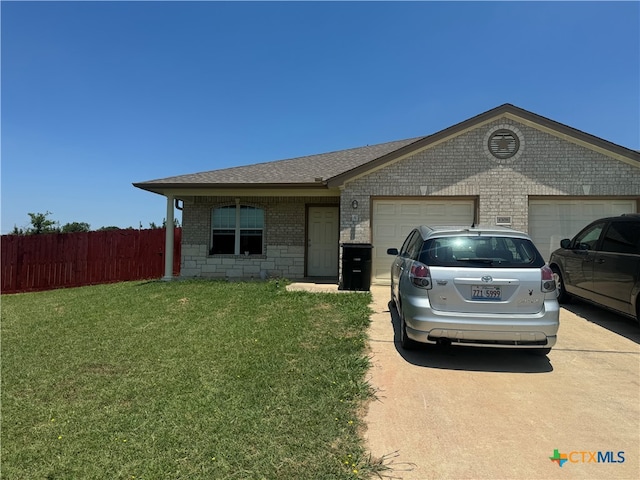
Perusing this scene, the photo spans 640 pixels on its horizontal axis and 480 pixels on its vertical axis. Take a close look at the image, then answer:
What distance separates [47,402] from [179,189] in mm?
8352

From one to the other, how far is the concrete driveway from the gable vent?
216 inches

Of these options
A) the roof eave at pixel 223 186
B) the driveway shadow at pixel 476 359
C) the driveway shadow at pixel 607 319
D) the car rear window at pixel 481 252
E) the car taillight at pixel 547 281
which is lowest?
the driveway shadow at pixel 476 359

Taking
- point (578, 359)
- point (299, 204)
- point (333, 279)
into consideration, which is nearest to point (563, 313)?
point (578, 359)

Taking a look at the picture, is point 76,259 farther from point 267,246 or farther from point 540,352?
point 540,352

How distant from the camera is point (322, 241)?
12.2 m

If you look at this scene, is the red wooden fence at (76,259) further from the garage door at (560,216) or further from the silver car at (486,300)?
the garage door at (560,216)

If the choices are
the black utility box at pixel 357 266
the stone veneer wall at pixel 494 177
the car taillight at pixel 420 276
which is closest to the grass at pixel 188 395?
the car taillight at pixel 420 276

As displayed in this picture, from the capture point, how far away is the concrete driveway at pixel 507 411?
2.69 metres

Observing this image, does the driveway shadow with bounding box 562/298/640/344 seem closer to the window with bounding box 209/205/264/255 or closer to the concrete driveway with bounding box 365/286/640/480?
the concrete driveway with bounding box 365/286/640/480

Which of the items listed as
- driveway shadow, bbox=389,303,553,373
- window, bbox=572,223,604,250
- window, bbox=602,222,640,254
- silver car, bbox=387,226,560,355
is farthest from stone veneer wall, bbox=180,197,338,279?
silver car, bbox=387,226,560,355

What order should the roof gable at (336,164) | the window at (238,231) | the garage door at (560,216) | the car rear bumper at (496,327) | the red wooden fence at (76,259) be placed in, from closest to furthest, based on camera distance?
the car rear bumper at (496,327)
the roof gable at (336,164)
the garage door at (560,216)
the window at (238,231)
the red wooden fence at (76,259)

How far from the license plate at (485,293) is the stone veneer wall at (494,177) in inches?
222

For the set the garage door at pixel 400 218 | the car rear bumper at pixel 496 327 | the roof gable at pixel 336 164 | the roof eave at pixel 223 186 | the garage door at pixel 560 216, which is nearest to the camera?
the car rear bumper at pixel 496 327

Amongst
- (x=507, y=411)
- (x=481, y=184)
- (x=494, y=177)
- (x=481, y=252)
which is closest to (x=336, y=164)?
(x=481, y=184)
